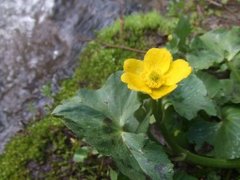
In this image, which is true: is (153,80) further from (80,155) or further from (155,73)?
(80,155)

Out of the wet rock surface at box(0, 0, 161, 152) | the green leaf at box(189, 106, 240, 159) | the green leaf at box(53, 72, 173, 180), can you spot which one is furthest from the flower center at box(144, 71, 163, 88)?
the wet rock surface at box(0, 0, 161, 152)

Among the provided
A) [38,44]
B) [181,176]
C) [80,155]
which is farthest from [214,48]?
[38,44]

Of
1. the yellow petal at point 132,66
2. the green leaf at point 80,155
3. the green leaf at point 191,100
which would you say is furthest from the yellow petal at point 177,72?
the green leaf at point 80,155

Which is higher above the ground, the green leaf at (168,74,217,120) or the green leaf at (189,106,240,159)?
the green leaf at (168,74,217,120)

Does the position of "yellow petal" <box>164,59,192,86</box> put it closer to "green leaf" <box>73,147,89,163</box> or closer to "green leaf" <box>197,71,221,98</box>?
"green leaf" <box>197,71,221,98</box>

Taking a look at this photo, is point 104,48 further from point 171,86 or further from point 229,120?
point 171,86

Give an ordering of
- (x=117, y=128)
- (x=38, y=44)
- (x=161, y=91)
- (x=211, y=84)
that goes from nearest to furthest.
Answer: (x=161, y=91) → (x=117, y=128) → (x=211, y=84) → (x=38, y=44)
